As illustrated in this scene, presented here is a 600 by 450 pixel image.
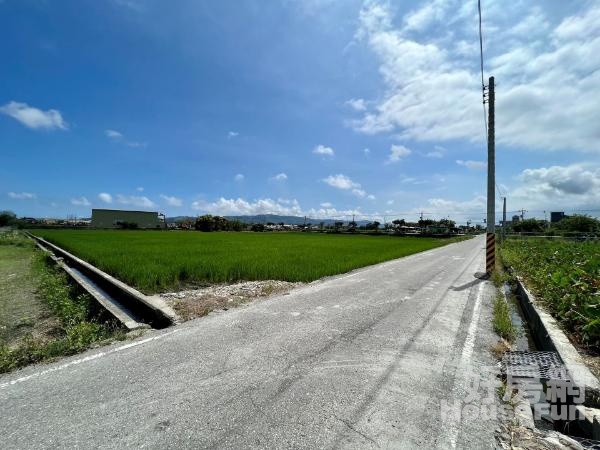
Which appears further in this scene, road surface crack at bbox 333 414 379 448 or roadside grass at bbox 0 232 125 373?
roadside grass at bbox 0 232 125 373

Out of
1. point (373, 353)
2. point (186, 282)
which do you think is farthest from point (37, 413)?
point (186, 282)

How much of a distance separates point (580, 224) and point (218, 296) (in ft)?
223

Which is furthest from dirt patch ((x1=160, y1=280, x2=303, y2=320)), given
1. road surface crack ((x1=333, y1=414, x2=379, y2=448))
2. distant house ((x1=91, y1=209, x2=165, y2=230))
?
distant house ((x1=91, y1=209, x2=165, y2=230))

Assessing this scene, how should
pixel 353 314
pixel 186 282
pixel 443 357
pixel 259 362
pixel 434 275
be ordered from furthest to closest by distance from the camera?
pixel 434 275 → pixel 186 282 → pixel 353 314 → pixel 443 357 → pixel 259 362

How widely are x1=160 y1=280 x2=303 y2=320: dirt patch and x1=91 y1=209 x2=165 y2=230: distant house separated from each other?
Result: 6748cm

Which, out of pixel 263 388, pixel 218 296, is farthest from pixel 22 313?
pixel 263 388

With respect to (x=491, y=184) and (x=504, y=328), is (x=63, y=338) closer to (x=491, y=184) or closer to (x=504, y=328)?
(x=504, y=328)

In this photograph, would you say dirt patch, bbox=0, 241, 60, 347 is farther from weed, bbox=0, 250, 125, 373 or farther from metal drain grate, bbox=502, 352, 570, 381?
metal drain grate, bbox=502, 352, 570, 381

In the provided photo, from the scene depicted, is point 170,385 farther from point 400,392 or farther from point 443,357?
point 443,357

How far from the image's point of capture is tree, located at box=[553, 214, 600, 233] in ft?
166

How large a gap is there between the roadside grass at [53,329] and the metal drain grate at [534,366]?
5.12m

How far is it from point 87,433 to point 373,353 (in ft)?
9.75

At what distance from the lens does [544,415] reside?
2818 millimetres

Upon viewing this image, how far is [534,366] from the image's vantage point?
12.1 feet
